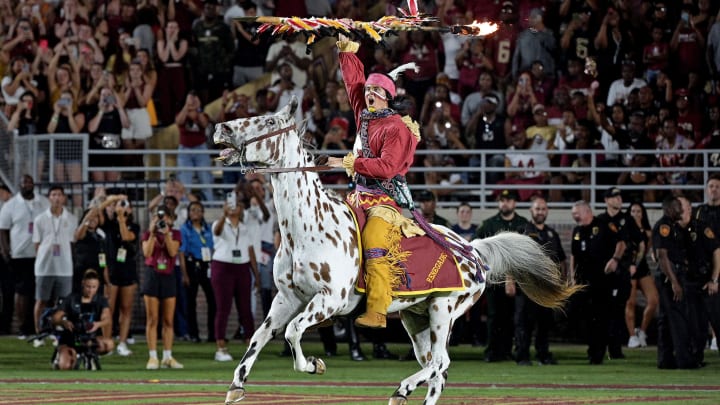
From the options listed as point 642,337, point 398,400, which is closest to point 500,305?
point 642,337

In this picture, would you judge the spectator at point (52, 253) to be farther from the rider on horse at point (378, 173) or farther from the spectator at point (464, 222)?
the rider on horse at point (378, 173)

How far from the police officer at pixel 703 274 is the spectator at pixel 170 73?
991 centimetres

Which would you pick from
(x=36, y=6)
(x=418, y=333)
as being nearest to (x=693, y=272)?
(x=418, y=333)

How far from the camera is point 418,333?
11742 millimetres

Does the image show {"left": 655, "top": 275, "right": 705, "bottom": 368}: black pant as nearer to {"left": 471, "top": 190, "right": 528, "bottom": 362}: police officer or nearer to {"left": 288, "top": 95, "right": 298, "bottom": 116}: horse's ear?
{"left": 471, "top": 190, "right": 528, "bottom": 362}: police officer

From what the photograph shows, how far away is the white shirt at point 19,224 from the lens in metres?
21.1

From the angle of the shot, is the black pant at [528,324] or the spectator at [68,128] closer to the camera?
the black pant at [528,324]

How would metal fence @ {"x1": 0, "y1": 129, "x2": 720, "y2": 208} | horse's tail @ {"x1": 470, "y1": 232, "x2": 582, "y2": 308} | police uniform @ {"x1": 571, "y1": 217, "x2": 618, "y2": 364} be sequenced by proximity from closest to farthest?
horse's tail @ {"x1": 470, "y1": 232, "x2": 582, "y2": 308} → police uniform @ {"x1": 571, "y1": 217, "x2": 618, "y2": 364} → metal fence @ {"x1": 0, "y1": 129, "x2": 720, "y2": 208}

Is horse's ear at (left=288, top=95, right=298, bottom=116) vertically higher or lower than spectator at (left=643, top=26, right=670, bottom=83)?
lower

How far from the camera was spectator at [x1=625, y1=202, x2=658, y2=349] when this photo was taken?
19641 millimetres

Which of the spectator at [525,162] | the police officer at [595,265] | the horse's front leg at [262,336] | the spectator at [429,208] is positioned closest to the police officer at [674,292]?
the police officer at [595,265]

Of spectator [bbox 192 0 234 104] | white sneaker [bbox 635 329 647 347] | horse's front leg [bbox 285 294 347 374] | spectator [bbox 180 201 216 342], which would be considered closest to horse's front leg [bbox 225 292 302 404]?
horse's front leg [bbox 285 294 347 374]

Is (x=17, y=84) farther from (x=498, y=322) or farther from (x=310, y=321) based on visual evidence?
(x=310, y=321)

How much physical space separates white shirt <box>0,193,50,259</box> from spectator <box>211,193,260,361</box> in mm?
3527
